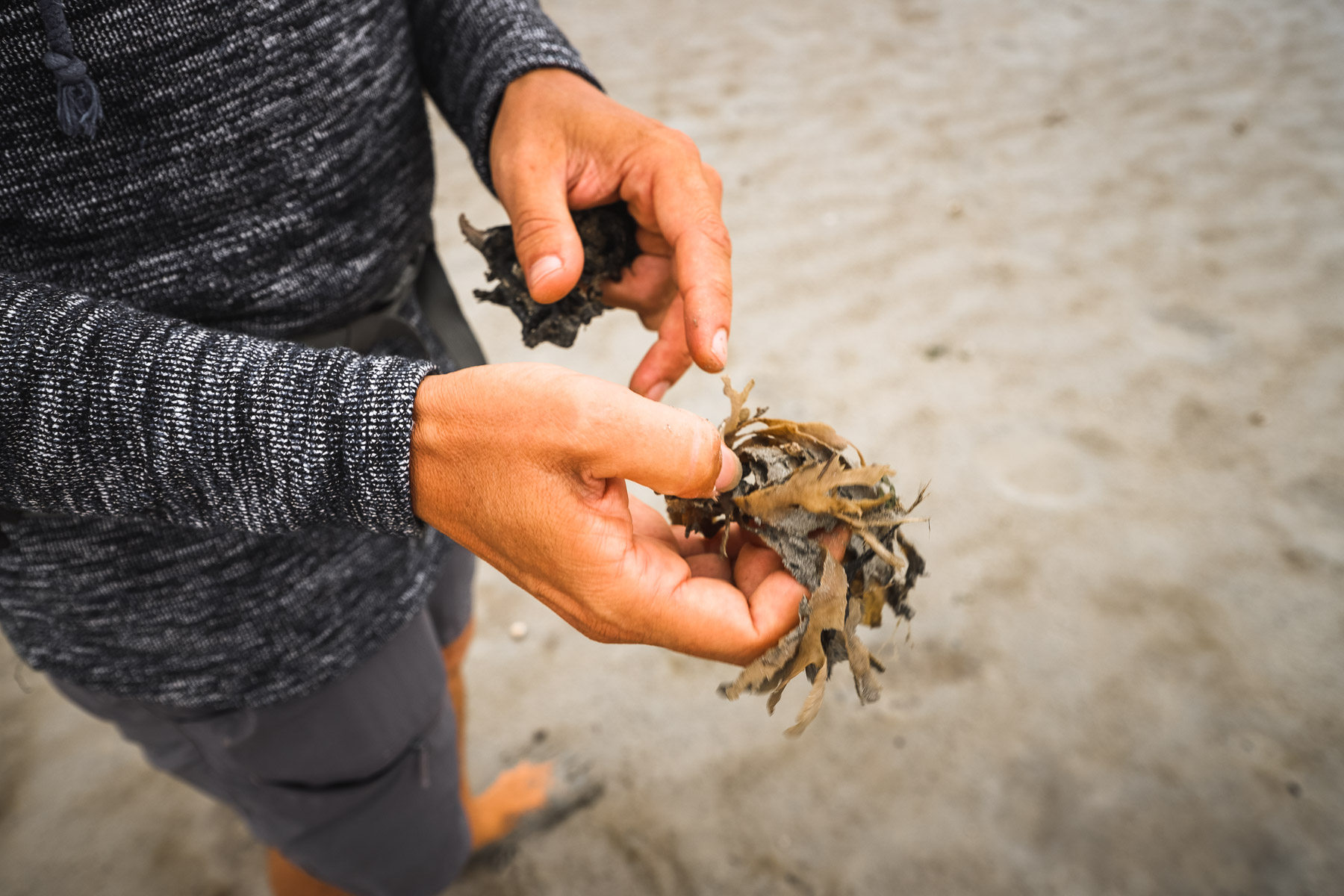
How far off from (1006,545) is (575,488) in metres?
2.05

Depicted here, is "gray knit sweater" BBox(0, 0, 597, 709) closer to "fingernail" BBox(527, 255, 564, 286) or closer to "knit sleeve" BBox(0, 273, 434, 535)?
"knit sleeve" BBox(0, 273, 434, 535)

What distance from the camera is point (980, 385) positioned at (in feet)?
9.61

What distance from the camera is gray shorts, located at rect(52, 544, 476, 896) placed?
1229 millimetres

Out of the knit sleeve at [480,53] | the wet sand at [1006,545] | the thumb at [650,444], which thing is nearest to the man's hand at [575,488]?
the thumb at [650,444]

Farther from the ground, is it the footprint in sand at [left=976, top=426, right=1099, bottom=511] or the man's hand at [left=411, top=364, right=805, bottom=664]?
the man's hand at [left=411, top=364, right=805, bottom=664]

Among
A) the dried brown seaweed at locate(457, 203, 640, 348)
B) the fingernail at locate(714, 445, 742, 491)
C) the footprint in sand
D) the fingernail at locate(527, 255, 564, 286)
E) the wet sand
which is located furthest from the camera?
the footprint in sand

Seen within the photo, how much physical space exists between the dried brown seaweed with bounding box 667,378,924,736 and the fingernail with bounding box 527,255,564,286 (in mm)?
331

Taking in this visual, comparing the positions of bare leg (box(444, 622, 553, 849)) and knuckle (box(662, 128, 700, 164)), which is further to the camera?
bare leg (box(444, 622, 553, 849))

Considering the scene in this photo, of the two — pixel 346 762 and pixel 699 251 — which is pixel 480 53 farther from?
pixel 346 762

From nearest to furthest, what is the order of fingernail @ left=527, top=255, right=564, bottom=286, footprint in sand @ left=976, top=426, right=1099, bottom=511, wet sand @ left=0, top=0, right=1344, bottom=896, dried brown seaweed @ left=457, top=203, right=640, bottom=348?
fingernail @ left=527, top=255, right=564, bottom=286 → dried brown seaweed @ left=457, top=203, right=640, bottom=348 → wet sand @ left=0, top=0, right=1344, bottom=896 → footprint in sand @ left=976, top=426, right=1099, bottom=511

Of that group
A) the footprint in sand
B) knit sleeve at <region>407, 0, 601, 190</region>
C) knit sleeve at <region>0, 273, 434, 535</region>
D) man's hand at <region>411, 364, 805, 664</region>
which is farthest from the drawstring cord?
the footprint in sand

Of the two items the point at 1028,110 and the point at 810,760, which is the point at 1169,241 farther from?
the point at 810,760

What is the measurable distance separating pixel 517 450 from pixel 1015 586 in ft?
6.76

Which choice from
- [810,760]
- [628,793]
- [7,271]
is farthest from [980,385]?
[7,271]
